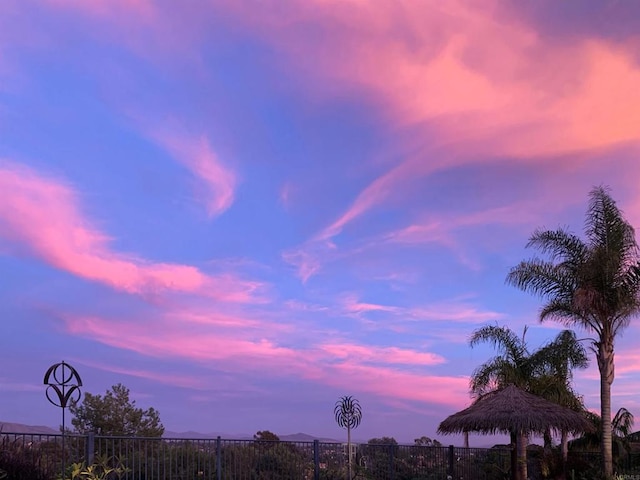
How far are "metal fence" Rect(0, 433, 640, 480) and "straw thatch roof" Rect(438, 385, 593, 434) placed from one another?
7.38ft

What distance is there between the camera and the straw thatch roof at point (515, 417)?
18.3 metres

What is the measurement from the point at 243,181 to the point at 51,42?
6.22m

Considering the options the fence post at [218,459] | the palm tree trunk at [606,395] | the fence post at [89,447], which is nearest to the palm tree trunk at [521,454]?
the palm tree trunk at [606,395]

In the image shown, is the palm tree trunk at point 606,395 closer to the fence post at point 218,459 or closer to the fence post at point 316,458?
the fence post at point 316,458

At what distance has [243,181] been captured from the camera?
19.5m

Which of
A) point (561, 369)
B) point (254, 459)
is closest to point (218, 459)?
point (254, 459)

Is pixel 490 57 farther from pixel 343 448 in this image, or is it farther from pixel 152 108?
pixel 343 448

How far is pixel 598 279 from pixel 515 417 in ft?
20.3

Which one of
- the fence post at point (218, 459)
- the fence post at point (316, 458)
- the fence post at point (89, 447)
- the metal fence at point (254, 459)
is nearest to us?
the metal fence at point (254, 459)

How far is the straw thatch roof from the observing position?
18.3m

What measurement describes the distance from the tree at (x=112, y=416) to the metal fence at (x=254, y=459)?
28.8 ft

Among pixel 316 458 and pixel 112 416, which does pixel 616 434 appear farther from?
pixel 112 416

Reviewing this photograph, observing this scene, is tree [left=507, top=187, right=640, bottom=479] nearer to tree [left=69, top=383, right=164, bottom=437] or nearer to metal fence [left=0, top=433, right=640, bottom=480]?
metal fence [left=0, top=433, right=640, bottom=480]

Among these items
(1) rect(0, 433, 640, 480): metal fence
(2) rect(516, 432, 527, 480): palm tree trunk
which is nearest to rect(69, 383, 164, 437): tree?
(1) rect(0, 433, 640, 480): metal fence
